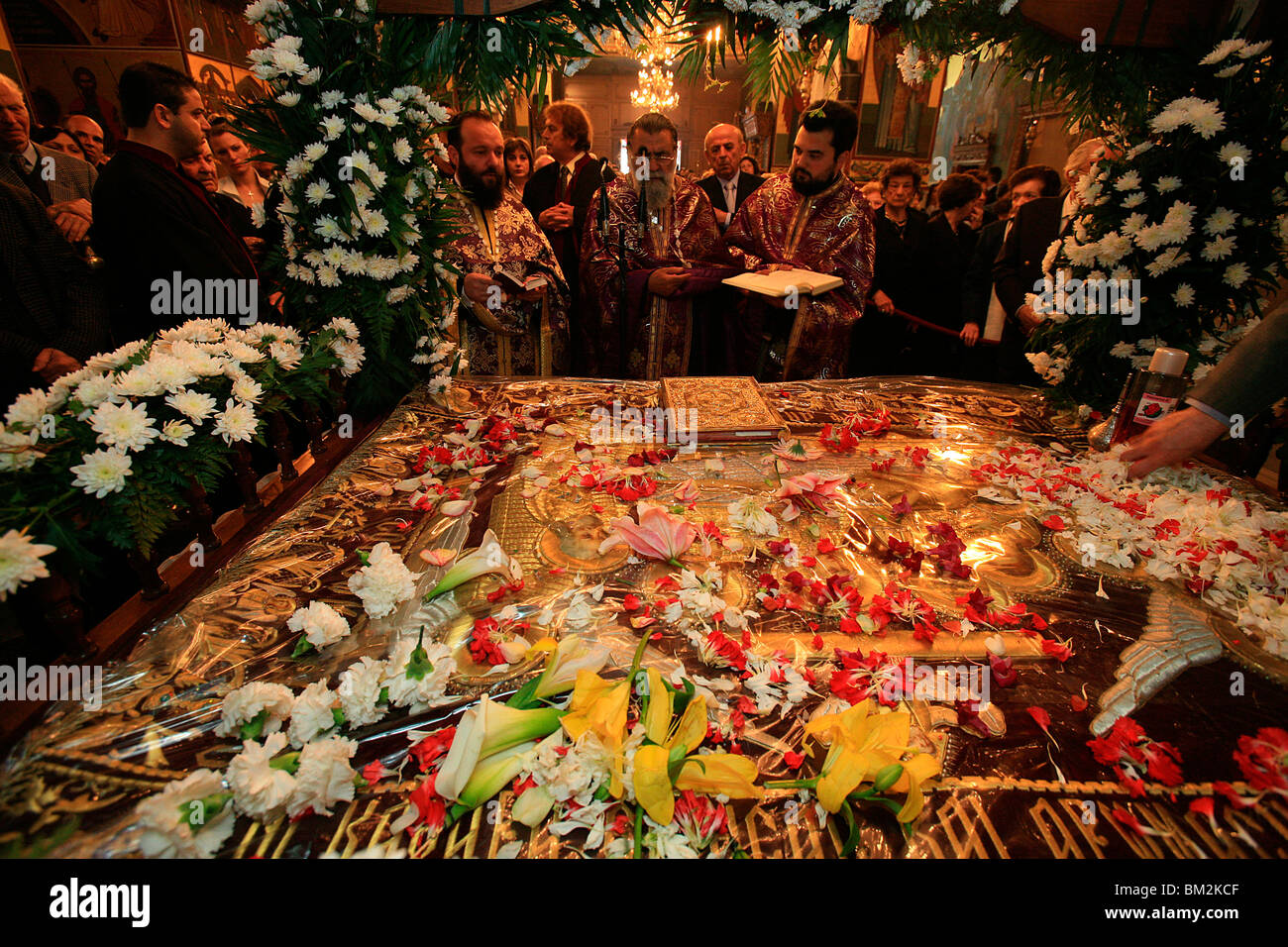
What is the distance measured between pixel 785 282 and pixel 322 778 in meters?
3.40

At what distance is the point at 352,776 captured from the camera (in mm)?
1054

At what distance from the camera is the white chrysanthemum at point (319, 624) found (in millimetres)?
1343

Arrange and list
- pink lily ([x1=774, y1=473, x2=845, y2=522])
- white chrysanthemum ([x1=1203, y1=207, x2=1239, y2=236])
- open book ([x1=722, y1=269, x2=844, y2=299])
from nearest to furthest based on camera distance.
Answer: pink lily ([x1=774, y1=473, x2=845, y2=522])
white chrysanthemum ([x1=1203, y1=207, x2=1239, y2=236])
open book ([x1=722, y1=269, x2=844, y2=299])

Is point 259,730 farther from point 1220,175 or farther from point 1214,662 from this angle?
point 1220,175

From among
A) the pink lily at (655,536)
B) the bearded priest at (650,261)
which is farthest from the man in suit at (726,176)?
the pink lily at (655,536)

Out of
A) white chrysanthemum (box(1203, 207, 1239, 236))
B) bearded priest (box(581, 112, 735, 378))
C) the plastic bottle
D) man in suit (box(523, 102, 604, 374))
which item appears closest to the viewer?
the plastic bottle

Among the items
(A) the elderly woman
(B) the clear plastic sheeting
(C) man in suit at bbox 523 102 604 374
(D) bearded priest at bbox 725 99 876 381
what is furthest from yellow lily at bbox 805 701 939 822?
(A) the elderly woman

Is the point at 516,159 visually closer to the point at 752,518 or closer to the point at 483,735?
the point at 752,518

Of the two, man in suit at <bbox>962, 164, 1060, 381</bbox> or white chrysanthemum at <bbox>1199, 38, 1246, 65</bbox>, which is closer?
white chrysanthemum at <bbox>1199, 38, 1246, 65</bbox>

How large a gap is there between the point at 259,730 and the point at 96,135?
632cm

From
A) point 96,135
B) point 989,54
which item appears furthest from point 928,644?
point 96,135

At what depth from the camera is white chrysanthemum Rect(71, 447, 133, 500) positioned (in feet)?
4.18

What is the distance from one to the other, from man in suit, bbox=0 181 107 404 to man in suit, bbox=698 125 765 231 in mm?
4555

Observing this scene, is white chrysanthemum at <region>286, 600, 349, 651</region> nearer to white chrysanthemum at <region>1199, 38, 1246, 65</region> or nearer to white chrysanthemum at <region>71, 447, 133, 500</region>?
white chrysanthemum at <region>71, 447, 133, 500</region>
